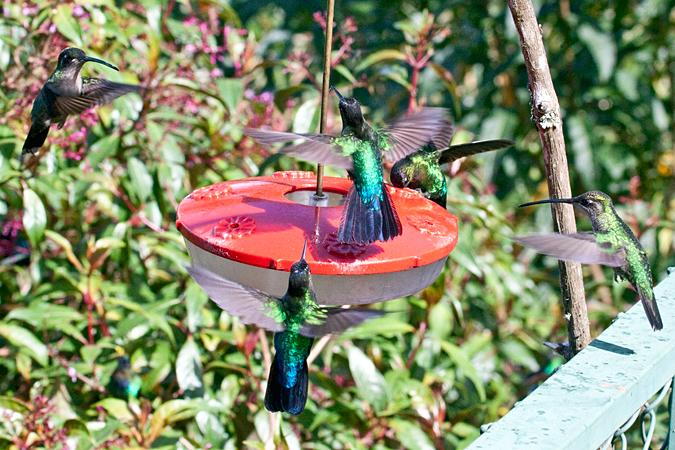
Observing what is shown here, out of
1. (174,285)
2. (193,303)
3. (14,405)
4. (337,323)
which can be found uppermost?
(337,323)

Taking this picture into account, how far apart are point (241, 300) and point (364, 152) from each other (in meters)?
0.46

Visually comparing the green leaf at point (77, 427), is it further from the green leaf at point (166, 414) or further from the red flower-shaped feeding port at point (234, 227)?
the red flower-shaped feeding port at point (234, 227)

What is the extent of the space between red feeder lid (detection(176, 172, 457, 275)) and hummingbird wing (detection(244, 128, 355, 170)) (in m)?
0.16

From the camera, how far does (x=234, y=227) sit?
59.9 inches

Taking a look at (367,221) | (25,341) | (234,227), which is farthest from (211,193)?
(25,341)

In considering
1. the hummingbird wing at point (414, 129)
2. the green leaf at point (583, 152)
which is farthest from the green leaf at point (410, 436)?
the green leaf at point (583, 152)

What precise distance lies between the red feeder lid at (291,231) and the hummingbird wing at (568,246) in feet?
0.66

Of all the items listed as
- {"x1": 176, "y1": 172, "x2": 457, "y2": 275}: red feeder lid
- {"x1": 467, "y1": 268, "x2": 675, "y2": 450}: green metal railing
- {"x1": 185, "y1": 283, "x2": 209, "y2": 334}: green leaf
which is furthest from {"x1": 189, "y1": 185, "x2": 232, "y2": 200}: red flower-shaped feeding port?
{"x1": 467, "y1": 268, "x2": 675, "y2": 450}: green metal railing

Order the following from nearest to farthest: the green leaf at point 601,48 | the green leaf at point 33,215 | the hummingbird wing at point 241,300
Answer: the hummingbird wing at point 241,300 < the green leaf at point 33,215 < the green leaf at point 601,48

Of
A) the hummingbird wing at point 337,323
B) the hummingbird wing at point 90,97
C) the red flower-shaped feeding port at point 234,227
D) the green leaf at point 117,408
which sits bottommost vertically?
the green leaf at point 117,408

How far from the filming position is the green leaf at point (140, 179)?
2.47 metres

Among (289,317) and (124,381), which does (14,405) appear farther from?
(289,317)

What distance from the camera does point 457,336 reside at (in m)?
3.43

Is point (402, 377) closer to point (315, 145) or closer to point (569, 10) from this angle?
point (315, 145)
